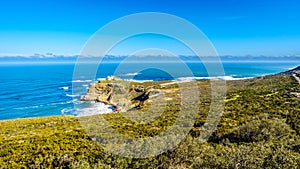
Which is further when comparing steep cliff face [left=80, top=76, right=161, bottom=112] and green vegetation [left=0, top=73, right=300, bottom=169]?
steep cliff face [left=80, top=76, right=161, bottom=112]

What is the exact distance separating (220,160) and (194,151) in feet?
11.7

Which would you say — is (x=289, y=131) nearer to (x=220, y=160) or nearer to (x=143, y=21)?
(x=220, y=160)

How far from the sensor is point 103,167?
1616 centimetres

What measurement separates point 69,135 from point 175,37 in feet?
83.9

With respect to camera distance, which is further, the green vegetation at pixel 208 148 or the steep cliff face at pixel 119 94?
the steep cliff face at pixel 119 94

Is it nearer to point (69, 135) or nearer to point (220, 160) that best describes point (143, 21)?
point (220, 160)

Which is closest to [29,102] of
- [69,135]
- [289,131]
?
[69,135]

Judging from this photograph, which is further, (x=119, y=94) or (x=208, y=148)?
(x=119, y=94)

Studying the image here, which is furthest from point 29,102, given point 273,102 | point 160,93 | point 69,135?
point 273,102

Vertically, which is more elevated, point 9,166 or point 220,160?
point 220,160

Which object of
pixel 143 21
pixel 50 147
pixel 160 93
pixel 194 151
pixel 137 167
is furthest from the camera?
pixel 160 93

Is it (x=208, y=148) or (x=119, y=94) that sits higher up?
(x=208, y=148)

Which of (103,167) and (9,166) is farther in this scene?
(9,166)

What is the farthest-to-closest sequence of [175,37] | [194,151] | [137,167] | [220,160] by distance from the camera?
1. [194,151]
2. [137,167]
3. [220,160]
4. [175,37]
